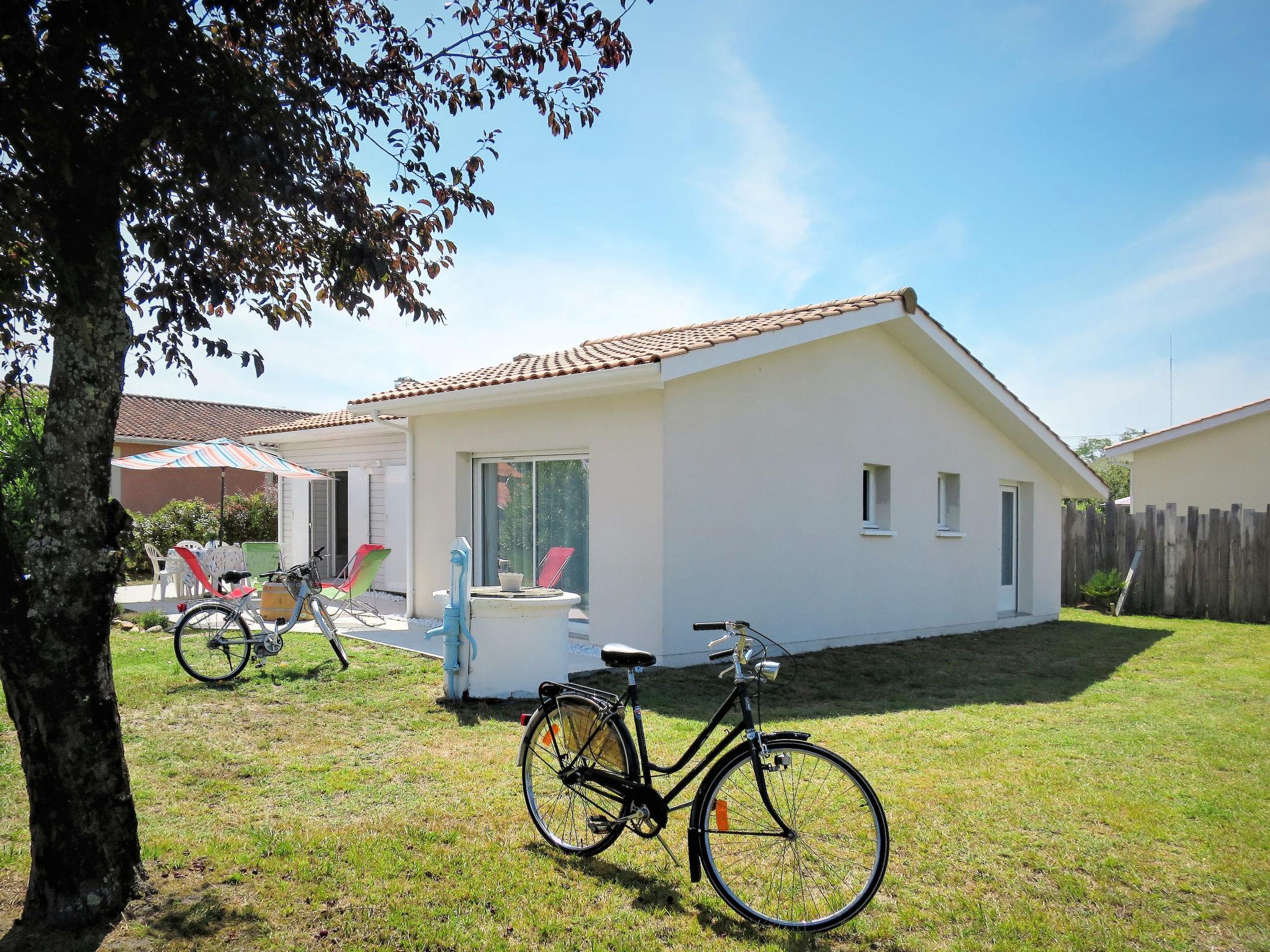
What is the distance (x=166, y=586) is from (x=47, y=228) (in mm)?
14698

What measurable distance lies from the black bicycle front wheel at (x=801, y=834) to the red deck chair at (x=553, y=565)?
20.6ft

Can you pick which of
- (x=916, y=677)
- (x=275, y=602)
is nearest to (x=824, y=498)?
(x=916, y=677)

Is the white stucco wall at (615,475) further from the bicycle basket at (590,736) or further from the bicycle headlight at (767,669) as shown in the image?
the bicycle headlight at (767,669)

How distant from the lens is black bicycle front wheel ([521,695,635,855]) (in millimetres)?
4094

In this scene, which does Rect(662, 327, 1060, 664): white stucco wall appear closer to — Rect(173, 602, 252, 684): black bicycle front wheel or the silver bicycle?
the silver bicycle

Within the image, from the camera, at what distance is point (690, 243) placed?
10125 mm

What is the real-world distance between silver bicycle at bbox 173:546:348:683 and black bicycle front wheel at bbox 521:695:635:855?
4772 mm

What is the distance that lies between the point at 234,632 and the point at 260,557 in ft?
18.7

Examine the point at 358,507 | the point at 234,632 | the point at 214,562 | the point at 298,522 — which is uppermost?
the point at 358,507

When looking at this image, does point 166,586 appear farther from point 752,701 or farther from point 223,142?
point 223,142

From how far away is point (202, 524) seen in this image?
20312mm

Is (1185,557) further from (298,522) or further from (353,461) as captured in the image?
(298,522)

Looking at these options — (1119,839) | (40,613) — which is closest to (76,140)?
(40,613)

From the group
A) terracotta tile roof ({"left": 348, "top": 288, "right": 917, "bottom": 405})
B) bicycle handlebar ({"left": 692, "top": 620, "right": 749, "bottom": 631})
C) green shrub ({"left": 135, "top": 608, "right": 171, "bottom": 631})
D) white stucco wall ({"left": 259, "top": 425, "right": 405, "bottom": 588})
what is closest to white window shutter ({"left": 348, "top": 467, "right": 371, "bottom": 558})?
white stucco wall ({"left": 259, "top": 425, "right": 405, "bottom": 588})
